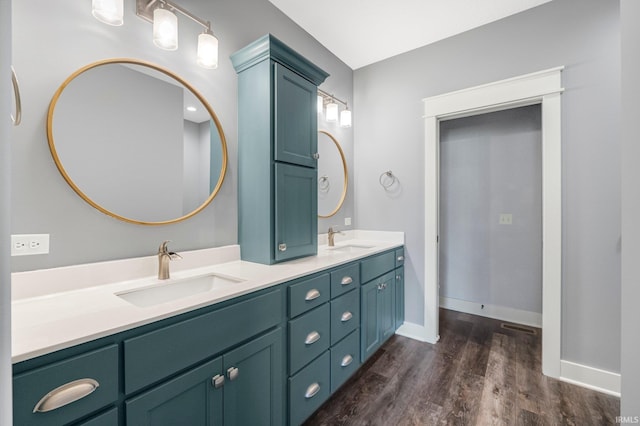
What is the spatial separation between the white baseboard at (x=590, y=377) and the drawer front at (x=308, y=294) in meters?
Result: 1.91

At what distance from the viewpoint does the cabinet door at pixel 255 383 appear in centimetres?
110

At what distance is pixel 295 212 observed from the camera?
1845 millimetres

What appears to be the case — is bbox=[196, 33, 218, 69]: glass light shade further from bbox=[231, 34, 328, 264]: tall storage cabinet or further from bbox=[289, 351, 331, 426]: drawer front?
bbox=[289, 351, 331, 426]: drawer front

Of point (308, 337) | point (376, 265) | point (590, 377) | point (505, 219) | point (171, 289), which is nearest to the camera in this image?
point (171, 289)

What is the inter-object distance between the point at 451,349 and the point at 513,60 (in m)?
2.51

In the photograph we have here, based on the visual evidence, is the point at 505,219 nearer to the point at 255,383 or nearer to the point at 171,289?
the point at 255,383

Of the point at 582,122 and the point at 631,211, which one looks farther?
the point at 582,122

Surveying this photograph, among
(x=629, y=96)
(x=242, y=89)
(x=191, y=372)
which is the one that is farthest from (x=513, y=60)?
(x=191, y=372)

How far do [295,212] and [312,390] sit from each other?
1.05m

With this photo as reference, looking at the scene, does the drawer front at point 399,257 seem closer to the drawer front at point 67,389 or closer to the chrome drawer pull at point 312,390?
the chrome drawer pull at point 312,390

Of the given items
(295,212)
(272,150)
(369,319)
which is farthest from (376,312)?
(272,150)

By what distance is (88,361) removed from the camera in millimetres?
749

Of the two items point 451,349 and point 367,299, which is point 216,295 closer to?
point 367,299

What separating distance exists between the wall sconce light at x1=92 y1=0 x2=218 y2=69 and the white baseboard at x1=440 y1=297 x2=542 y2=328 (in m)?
3.56
